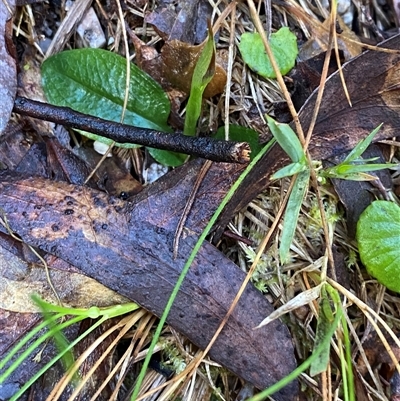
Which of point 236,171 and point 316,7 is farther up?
point 316,7

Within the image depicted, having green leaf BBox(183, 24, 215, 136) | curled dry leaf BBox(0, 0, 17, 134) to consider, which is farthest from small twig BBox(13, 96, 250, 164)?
green leaf BBox(183, 24, 215, 136)

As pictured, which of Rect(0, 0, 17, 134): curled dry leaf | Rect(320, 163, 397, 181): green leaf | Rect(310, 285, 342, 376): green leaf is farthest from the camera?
Rect(0, 0, 17, 134): curled dry leaf

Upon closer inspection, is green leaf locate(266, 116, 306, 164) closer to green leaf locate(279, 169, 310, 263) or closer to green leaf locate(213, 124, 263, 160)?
green leaf locate(279, 169, 310, 263)

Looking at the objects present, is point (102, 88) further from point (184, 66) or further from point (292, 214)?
point (292, 214)

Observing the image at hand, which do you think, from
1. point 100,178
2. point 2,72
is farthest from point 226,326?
point 2,72

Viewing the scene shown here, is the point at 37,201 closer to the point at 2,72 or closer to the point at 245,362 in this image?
the point at 2,72

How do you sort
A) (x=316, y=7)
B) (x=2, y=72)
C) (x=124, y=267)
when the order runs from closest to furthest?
(x=124, y=267)
(x=2, y=72)
(x=316, y=7)

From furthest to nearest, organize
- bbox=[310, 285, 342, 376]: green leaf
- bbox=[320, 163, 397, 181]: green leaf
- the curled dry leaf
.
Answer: the curled dry leaf → bbox=[320, 163, 397, 181]: green leaf → bbox=[310, 285, 342, 376]: green leaf
